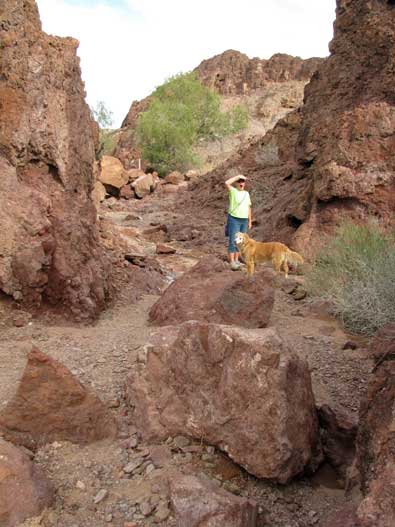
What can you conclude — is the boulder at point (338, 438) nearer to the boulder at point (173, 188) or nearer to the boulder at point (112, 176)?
the boulder at point (112, 176)

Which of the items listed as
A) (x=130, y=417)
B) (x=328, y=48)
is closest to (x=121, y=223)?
(x=328, y=48)

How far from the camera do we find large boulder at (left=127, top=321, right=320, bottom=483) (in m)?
2.69

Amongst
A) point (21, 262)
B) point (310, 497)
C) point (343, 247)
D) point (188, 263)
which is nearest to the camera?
point (310, 497)

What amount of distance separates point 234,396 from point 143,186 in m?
19.1

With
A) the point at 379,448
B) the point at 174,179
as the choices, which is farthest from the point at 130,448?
the point at 174,179

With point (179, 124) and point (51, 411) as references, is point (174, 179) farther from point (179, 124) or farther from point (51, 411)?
point (51, 411)

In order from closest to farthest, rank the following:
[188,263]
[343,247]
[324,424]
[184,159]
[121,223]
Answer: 1. [324,424]
2. [343,247]
3. [188,263]
4. [121,223]
5. [184,159]

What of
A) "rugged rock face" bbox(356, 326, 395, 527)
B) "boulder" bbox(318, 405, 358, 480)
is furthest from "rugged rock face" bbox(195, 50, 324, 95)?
"rugged rock face" bbox(356, 326, 395, 527)

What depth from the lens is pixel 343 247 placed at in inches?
256

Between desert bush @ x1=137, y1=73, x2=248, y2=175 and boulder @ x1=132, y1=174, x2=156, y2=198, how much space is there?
503cm

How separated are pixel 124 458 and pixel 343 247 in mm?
4430

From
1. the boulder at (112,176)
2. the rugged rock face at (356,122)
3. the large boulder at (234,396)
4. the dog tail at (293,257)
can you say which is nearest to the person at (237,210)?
the dog tail at (293,257)

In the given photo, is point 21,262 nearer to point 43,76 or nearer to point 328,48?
point 43,76

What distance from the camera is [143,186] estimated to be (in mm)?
21375
